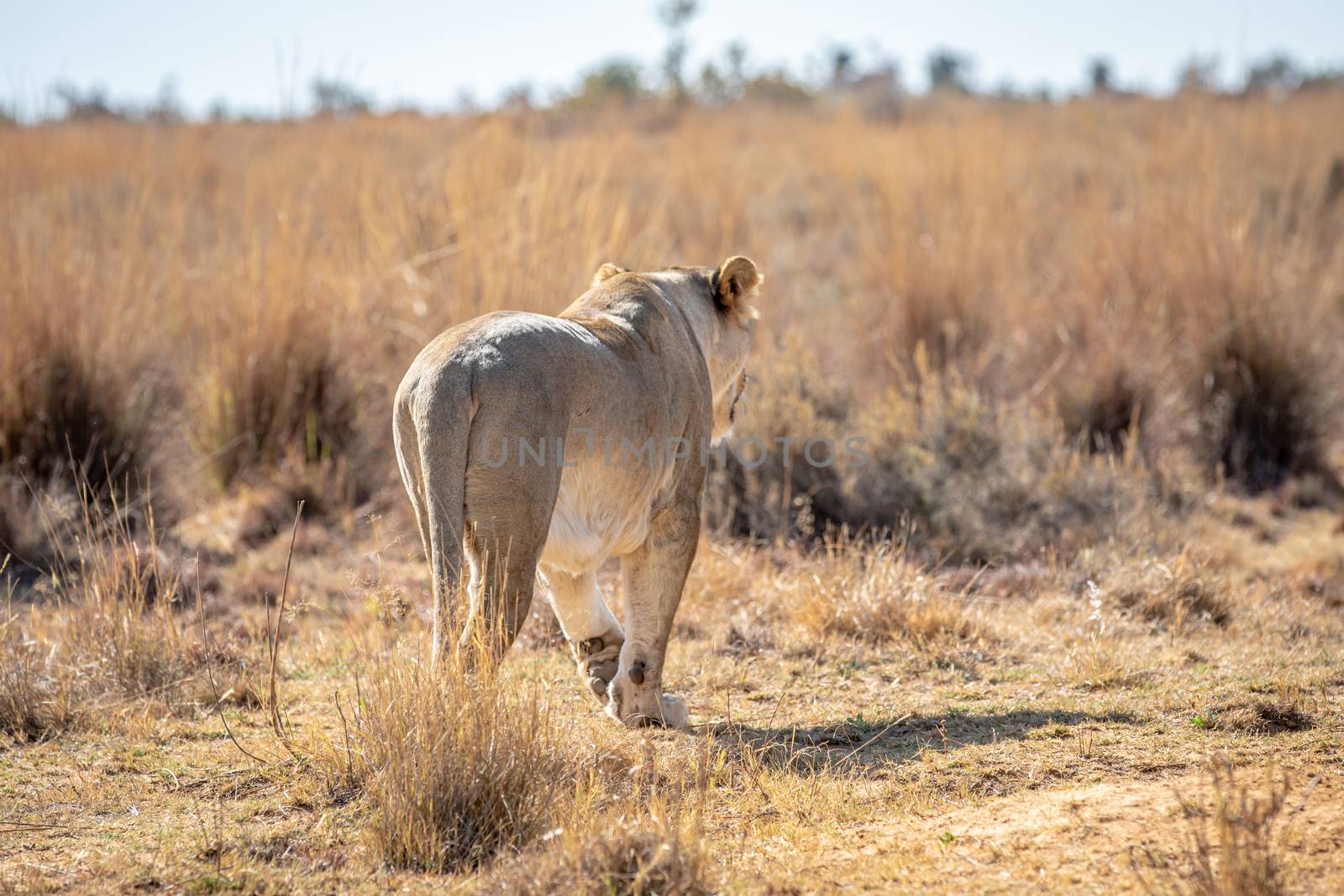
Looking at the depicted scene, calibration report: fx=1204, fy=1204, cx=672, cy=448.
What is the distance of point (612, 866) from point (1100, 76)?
38.1 meters

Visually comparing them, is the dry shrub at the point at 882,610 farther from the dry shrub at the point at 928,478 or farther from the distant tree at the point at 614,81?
the distant tree at the point at 614,81

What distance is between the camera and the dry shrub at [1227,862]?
2.85m

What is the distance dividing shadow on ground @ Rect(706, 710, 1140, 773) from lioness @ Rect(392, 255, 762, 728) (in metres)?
0.37

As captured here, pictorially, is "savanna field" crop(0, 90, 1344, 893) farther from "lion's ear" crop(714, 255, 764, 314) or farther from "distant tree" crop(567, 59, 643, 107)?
"distant tree" crop(567, 59, 643, 107)

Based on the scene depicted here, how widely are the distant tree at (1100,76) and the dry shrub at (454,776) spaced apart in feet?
84.9

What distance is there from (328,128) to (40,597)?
1025cm

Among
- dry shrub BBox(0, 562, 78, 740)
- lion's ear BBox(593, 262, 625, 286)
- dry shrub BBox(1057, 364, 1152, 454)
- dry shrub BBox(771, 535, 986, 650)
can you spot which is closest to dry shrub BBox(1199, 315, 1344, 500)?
dry shrub BBox(1057, 364, 1152, 454)

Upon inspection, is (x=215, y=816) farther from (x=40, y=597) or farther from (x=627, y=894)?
(x=40, y=597)

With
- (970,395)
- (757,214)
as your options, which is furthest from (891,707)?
(757,214)

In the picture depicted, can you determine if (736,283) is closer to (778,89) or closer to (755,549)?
(755,549)

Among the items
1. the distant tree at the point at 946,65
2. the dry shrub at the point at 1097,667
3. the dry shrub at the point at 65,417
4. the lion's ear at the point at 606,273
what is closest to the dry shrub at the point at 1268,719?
the dry shrub at the point at 1097,667

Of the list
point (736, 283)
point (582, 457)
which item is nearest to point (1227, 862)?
point (582, 457)

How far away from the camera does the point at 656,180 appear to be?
1617 centimetres

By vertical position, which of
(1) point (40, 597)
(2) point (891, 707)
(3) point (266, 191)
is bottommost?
(1) point (40, 597)
